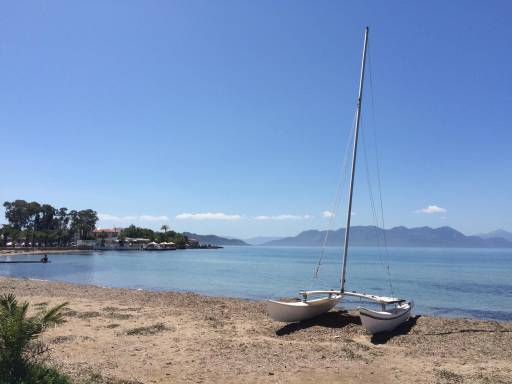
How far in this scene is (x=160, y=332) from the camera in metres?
16.1

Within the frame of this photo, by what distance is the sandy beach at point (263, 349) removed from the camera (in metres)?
10.9

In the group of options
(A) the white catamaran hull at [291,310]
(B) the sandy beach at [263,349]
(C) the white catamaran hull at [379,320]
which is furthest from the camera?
(A) the white catamaran hull at [291,310]

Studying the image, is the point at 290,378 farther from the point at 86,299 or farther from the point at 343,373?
the point at 86,299

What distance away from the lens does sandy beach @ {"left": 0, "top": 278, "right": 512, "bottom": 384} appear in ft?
35.6

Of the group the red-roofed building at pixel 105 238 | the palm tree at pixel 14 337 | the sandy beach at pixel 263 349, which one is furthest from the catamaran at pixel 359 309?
the red-roofed building at pixel 105 238

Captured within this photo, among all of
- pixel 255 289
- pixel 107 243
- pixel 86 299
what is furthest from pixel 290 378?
pixel 107 243

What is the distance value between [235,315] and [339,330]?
5861 millimetres

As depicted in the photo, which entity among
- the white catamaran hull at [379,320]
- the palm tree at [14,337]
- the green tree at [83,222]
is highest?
the green tree at [83,222]

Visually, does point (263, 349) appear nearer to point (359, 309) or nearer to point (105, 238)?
point (359, 309)

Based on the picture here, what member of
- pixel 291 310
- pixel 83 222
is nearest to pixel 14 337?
pixel 291 310

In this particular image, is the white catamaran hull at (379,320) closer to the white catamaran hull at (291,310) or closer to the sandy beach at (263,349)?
the sandy beach at (263,349)

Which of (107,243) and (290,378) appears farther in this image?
(107,243)

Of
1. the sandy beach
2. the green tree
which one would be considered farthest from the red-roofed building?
the sandy beach

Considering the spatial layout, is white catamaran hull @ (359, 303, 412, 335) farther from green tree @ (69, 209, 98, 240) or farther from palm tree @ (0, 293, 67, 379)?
green tree @ (69, 209, 98, 240)
